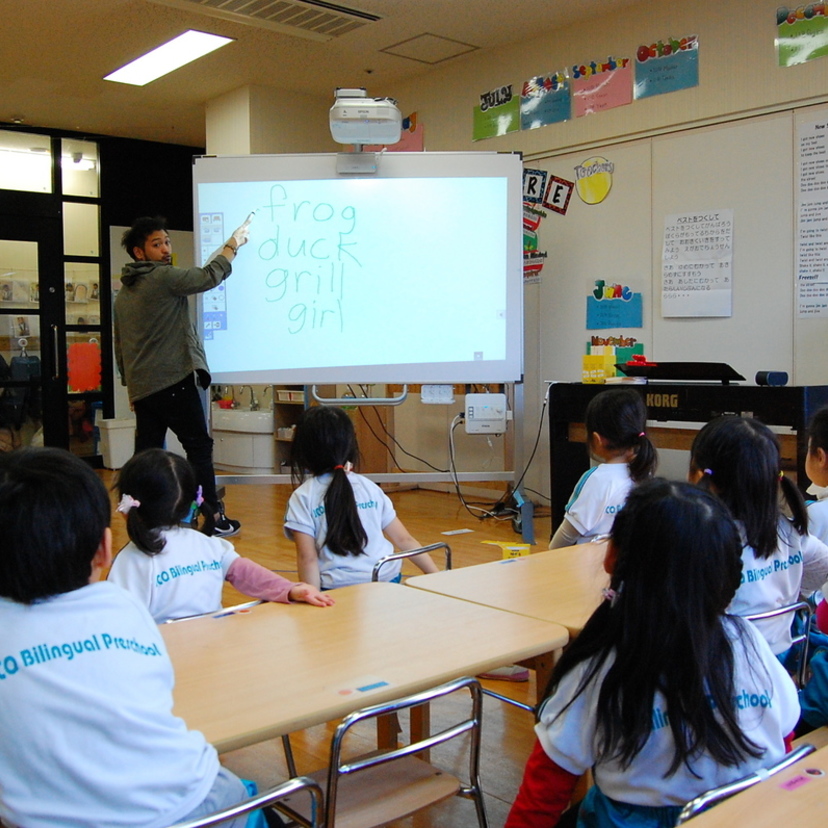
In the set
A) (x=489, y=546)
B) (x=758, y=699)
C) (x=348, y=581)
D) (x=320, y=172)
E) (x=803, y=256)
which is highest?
(x=320, y=172)

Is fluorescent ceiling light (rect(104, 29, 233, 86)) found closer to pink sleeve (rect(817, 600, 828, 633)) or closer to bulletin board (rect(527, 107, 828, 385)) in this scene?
bulletin board (rect(527, 107, 828, 385))

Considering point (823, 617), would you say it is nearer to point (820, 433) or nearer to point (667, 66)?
point (820, 433)

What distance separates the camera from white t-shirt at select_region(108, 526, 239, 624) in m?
1.83

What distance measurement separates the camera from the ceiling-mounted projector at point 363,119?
4.36 meters

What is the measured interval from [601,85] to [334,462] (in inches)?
148

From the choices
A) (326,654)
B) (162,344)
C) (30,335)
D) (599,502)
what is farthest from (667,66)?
(30,335)

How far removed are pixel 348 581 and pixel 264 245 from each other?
8.25 ft

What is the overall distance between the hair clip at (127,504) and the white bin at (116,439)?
245 inches

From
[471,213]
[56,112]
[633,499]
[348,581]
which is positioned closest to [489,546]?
[471,213]

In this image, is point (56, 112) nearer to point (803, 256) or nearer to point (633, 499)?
point (803, 256)

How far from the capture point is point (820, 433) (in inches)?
85.0

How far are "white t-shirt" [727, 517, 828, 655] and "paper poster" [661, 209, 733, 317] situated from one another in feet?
10.5

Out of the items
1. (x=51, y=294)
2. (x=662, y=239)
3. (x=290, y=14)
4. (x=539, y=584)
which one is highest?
(x=290, y=14)

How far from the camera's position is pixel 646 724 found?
1.10 metres
